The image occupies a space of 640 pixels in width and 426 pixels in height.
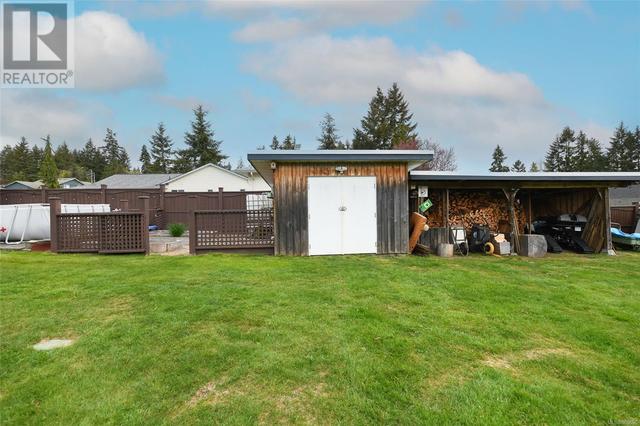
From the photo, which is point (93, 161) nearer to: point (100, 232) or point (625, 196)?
point (100, 232)

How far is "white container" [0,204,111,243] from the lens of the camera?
9086 mm

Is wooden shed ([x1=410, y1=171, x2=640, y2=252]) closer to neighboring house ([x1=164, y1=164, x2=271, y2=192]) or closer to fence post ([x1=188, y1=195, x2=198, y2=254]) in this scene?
fence post ([x1=188, y1=195, x2=198, y2=254])

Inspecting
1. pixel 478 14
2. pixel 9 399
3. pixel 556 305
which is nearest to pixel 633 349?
pixel 556 305

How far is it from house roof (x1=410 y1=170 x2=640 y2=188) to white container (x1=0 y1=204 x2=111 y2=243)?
938cm

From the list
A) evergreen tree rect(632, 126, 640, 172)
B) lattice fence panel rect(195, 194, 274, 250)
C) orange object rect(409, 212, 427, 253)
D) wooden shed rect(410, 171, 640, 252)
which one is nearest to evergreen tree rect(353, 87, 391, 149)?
wooden shed rect(410, 171, 640, 252)

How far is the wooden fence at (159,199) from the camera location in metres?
15.5

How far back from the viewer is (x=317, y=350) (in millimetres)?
3000

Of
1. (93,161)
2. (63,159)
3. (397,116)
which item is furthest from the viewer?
(93,161)

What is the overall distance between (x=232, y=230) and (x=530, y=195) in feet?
28.8

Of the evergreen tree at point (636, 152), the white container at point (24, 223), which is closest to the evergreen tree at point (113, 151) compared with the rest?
the white container at point (24, 223)

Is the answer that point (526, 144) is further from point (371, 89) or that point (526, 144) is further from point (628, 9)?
point (628, 9)

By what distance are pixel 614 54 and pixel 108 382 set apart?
16.7 metres

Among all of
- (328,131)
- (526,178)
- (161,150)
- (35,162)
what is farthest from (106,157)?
(526,178)

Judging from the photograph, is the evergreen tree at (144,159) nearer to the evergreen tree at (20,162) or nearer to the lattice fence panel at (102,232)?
the evergreen tree at (20,162)
